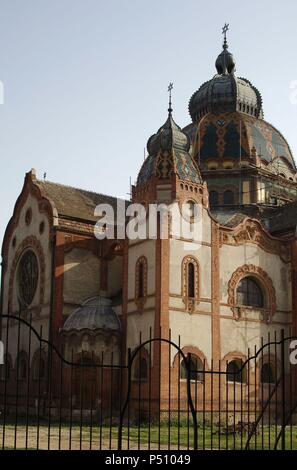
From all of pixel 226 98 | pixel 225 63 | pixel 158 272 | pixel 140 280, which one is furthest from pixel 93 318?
pixel 225 63

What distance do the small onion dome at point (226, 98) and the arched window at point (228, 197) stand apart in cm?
709

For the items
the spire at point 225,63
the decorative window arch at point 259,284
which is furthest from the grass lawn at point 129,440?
the spire at point 225,63

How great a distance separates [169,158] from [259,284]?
8.86 m

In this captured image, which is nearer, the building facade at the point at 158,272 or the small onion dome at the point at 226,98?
the building facade at the point at 158,272

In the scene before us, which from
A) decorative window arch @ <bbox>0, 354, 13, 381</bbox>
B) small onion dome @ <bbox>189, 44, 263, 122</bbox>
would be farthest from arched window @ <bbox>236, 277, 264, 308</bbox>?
small onion dome @ <bbox>189, 44, 263, 122</bbox>

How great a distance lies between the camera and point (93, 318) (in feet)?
114

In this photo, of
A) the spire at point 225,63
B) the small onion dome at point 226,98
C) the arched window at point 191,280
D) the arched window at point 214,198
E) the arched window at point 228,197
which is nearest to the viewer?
the arched window at point 191,280

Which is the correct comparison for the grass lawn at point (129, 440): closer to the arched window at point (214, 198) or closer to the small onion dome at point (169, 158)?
the small onion dome at point (169, 158)

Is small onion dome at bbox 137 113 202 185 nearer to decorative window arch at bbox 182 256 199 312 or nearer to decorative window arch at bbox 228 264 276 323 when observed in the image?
decorative window arch at bbox 182 256 199 312

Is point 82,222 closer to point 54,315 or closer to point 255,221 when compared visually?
point 54,315

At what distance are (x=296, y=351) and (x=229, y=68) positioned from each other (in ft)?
92.1

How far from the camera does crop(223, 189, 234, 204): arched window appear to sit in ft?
152

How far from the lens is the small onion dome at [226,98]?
164ft

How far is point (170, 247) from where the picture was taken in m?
32.7
